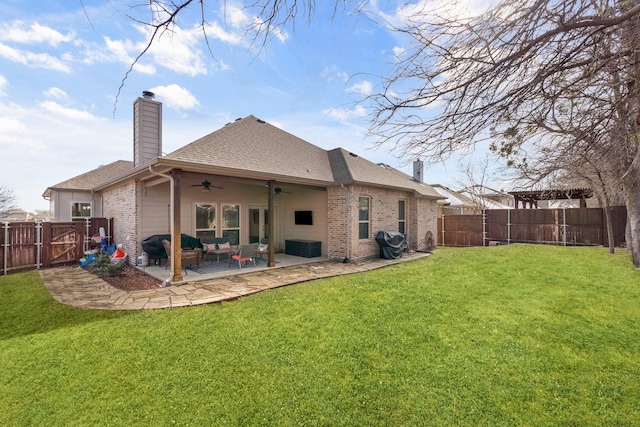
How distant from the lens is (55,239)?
9891 millimetres

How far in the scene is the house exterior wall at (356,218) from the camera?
34.0 feet

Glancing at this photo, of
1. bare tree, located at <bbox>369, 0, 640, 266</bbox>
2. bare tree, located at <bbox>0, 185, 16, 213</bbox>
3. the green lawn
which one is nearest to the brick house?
the green lawn

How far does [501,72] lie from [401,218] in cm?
1120

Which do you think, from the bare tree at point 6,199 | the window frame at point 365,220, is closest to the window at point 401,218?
the window frame at point 365,220

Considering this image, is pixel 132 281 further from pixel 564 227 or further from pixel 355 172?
pixel 564 227

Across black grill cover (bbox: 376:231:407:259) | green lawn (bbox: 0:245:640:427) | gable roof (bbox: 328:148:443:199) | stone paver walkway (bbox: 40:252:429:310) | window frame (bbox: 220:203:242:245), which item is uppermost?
gable roof (bbox: 328:148:443:199)

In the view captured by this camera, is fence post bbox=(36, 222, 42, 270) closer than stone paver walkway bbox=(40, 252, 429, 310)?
No

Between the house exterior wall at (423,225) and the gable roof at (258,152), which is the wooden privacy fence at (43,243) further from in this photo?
the house exterior wall at (423,225)

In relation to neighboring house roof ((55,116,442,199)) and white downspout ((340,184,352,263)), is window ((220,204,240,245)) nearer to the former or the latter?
neighboring house roof ((55,116,442,199))

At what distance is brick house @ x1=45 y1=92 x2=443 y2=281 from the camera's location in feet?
26.5

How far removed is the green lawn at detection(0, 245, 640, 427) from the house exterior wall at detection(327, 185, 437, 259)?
4334mm

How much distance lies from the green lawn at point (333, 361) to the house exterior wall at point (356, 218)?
14.2 ft

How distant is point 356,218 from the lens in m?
10.5

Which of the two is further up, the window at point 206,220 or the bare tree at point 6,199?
the bare tree at point 6,199
